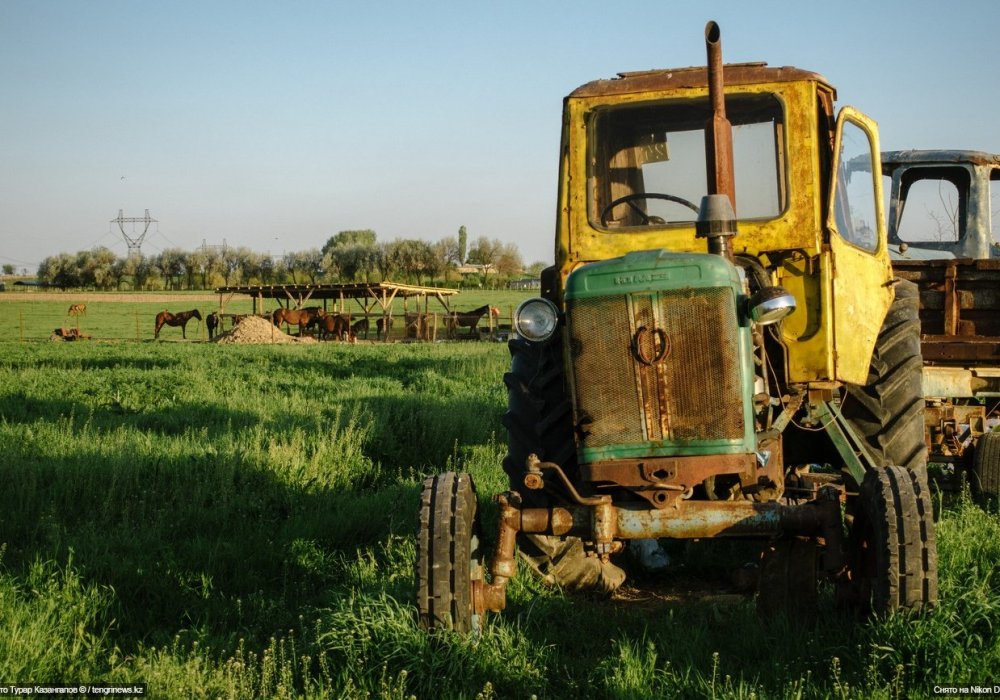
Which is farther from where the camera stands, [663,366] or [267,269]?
[267,269]

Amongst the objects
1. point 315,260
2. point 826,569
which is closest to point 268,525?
point 826,569

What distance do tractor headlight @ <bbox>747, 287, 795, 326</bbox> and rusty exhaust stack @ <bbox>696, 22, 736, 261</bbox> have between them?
35 centimetres

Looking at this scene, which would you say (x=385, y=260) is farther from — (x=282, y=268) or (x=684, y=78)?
(x=684, y=78)

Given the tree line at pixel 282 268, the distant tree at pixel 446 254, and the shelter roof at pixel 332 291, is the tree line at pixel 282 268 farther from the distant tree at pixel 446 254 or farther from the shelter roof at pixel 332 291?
the shelter roof at pixel 332 291

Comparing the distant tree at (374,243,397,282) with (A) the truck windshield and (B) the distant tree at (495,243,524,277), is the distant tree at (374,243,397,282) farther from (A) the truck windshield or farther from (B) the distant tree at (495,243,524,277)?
(A) the truck windshield

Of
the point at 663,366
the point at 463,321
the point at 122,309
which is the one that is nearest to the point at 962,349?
the point at 663,366

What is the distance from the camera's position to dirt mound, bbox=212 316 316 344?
36.5 m

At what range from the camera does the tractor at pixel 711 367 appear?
4.01 meters

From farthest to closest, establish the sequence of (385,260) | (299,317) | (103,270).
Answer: (103,270), (385,260), (299,317)

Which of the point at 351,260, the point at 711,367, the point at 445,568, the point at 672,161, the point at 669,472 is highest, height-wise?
the point at 351,260

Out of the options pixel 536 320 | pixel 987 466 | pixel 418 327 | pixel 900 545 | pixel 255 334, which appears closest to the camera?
pixel 900 545

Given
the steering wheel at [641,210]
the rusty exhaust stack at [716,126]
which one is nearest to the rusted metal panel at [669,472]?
the rusty exhaust stack at [716,126]

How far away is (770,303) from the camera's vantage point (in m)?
3.89

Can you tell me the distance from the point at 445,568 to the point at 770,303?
170 centimetres
